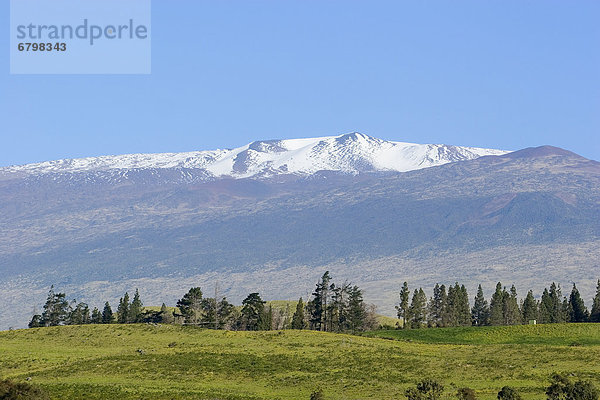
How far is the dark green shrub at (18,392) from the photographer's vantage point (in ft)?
200

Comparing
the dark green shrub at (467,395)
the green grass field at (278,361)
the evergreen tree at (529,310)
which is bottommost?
the dark green shrub at (467,395)

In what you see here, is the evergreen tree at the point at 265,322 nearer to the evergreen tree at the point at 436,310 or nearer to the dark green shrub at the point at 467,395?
the evergreen tree at the point at 436,310

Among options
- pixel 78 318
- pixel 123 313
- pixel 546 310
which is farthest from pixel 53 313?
pixel 546 310

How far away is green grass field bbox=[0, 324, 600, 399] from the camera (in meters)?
75.0

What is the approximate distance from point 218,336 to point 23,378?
30287 mm

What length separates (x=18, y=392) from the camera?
61250 millimetres

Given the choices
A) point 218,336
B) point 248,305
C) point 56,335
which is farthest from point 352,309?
point 56,335

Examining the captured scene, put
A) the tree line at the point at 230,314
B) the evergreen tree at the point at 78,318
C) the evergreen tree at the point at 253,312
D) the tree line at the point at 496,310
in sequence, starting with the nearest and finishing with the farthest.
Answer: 1. the evergreen tree at the point at 253,312
2. the tree line at the point at 230,314
3. the evergreen tree at the point at 78,318
4. the tree line at the point at 496,310

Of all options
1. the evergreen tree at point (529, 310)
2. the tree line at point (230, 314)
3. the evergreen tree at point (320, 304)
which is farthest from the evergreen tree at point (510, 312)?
the evergreen tree at point (320, 304)

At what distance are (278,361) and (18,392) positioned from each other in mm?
31652

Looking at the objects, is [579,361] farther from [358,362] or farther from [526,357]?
[358,362]

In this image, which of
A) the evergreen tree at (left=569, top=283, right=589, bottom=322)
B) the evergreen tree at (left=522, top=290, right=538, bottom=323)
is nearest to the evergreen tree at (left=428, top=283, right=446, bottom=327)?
the evergreen tree at (left=522, top=290, right=538, bottom=323)

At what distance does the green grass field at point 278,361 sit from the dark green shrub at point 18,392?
7134 mm

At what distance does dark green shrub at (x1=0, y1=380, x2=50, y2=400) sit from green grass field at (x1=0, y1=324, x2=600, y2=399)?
7.13 meters
